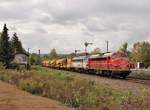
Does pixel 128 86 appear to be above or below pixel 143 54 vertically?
below

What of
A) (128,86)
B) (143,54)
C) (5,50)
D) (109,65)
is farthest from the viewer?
(143,54)

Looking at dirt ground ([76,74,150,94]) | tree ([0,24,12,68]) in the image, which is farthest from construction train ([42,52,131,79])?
tree ([0,24,12,68])

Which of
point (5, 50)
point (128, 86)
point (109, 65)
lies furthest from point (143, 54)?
point (128, 86)

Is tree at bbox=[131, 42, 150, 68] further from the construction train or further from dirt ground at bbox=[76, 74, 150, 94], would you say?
dirt ground at bbox=[76, 74, 150, 94]

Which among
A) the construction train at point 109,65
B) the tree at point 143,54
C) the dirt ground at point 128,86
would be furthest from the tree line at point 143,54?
the dirt ground at point 128,86

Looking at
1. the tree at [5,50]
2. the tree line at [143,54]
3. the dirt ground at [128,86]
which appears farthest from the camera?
the tree line at [143,54]

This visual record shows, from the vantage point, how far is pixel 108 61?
49.8 metres

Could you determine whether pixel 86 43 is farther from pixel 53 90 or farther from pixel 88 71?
pixel 53 90

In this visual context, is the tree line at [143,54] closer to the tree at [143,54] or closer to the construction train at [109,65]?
the tree at [143,54]

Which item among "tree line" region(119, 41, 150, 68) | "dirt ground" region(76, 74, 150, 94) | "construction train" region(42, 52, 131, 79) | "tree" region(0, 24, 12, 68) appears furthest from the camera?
"tree line" region(119, 41, 150, 68)

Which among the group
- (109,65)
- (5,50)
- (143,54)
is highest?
(143,54)

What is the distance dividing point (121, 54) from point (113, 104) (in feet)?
114

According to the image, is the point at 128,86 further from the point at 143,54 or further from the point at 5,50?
the point at 143,54

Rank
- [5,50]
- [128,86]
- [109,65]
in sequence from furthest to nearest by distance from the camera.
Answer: [5,50] < [109,65] < [128,86]
